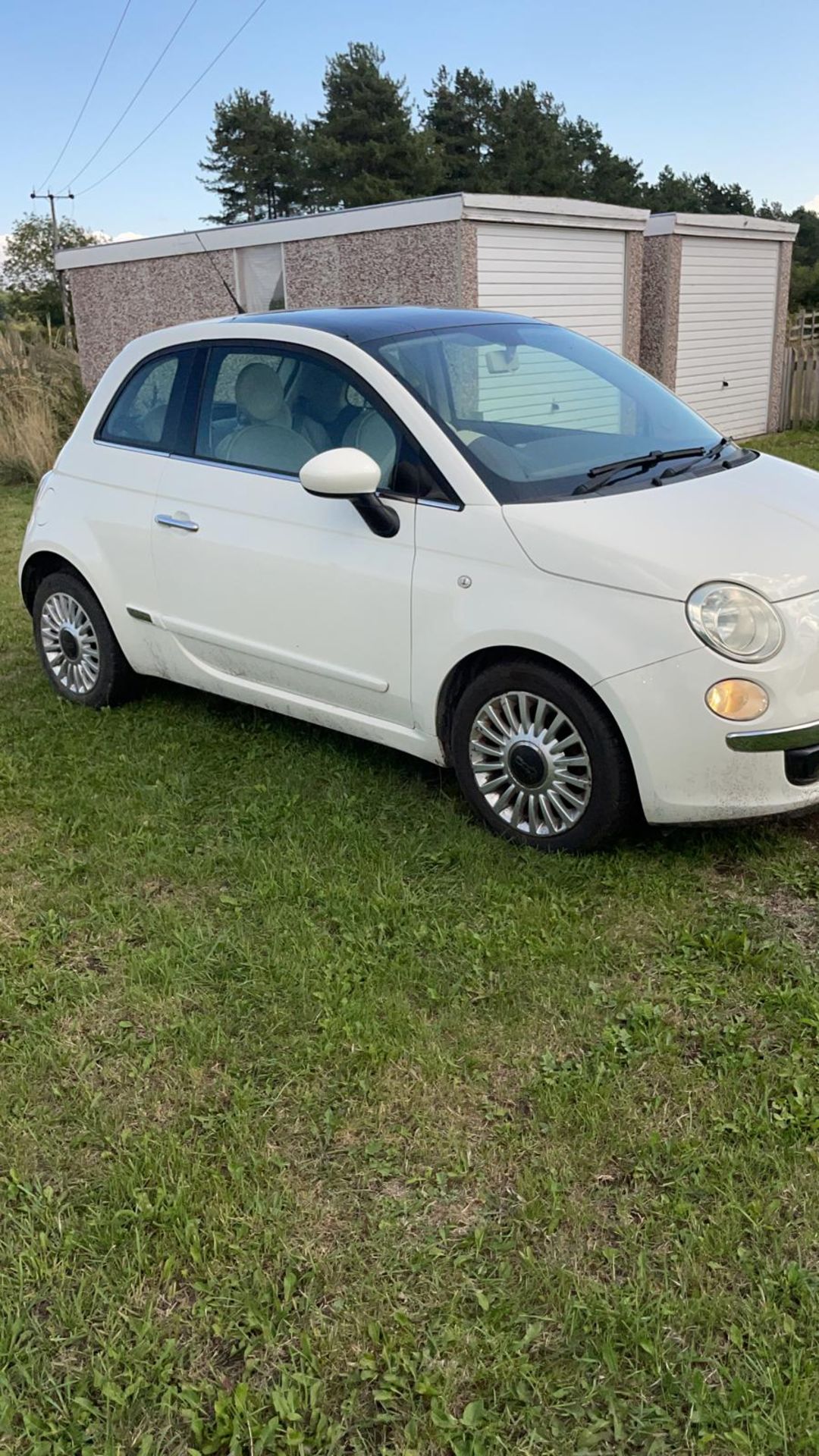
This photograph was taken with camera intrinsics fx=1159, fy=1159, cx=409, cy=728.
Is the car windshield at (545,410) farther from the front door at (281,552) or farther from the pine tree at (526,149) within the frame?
the pine tree at (526,149)

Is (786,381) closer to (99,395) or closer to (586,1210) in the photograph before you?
(99,395)

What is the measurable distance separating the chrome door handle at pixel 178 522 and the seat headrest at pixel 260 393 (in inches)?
18.7

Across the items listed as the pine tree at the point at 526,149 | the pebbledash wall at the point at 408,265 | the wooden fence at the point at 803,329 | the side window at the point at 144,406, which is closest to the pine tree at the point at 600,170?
the pine tree at the point at 526,149

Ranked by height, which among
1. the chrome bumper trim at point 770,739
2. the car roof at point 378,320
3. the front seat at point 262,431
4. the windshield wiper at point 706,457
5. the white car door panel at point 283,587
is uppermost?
the car roof at point 378,320

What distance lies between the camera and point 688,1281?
2203 mm

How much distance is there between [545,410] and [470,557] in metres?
1.01

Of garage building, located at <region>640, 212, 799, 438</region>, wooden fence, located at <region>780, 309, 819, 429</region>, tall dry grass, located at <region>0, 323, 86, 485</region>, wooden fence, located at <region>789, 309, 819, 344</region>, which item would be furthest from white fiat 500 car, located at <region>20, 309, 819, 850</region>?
wooden fence, located at <region>789, 309, 819, 344</region>

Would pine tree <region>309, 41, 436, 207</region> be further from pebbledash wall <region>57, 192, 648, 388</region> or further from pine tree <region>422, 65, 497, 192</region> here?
→ pebbledash wall <region>57, 192, 648, 388</region>

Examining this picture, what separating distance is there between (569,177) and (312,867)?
6028 centimetres

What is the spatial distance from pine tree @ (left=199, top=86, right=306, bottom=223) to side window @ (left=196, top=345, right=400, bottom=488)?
5726cm

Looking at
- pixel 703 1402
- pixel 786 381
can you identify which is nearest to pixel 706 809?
pixel 703 1402

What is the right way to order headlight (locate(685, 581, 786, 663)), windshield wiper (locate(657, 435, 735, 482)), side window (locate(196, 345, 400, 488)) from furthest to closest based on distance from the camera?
side window (locate(196, 345, 400, 488)), windshield wiper (locate(657, 435, 735, 482)), headlight (locate(685, 581, 786, 663))

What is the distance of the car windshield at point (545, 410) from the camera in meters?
3.88

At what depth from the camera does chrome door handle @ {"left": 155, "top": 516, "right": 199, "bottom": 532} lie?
455 centimetres
